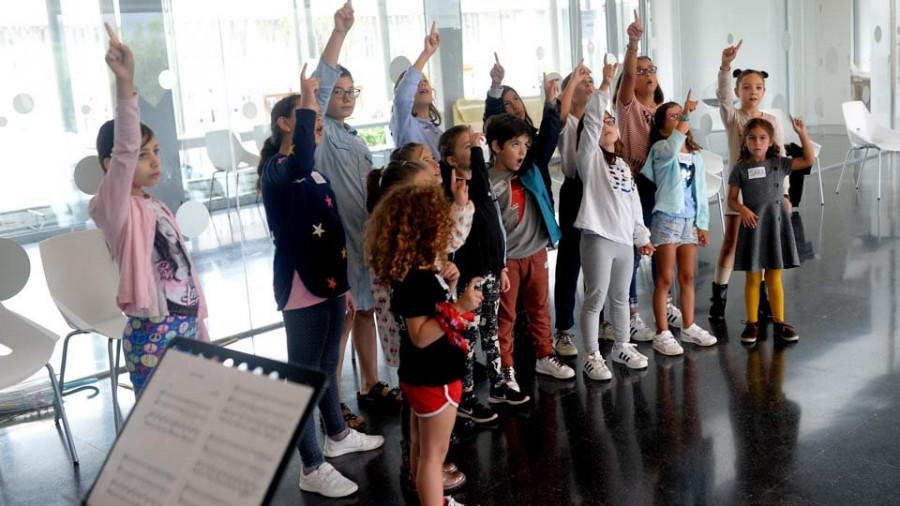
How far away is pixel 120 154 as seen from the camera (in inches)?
102

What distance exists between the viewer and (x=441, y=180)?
339 centimetres

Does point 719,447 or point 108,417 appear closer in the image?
point 719,447

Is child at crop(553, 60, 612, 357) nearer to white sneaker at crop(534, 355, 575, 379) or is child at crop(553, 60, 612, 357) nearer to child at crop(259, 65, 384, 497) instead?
white sneaker at crop(534, 355, 575, 379)

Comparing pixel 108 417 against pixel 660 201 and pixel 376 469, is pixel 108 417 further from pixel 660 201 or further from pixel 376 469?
pixel 660 201

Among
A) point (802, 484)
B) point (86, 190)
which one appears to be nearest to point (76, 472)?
point (86, 190)

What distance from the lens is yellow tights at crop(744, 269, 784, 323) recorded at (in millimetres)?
4430

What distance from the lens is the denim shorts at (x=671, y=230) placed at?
432 cm

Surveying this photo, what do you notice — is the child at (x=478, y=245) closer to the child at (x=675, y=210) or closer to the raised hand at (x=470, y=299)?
the raised hand at (x=470, y=299)

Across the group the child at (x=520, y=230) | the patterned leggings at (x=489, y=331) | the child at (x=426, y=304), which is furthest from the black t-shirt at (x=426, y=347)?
the child at (x=520, y=230)

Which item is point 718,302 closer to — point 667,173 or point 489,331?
point 667,173

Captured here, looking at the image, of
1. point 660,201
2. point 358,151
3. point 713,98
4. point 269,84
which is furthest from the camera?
point 713,98

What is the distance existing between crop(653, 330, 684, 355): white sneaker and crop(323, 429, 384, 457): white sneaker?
161 cm

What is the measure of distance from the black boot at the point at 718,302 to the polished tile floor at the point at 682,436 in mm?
66

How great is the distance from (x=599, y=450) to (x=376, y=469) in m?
0.84
